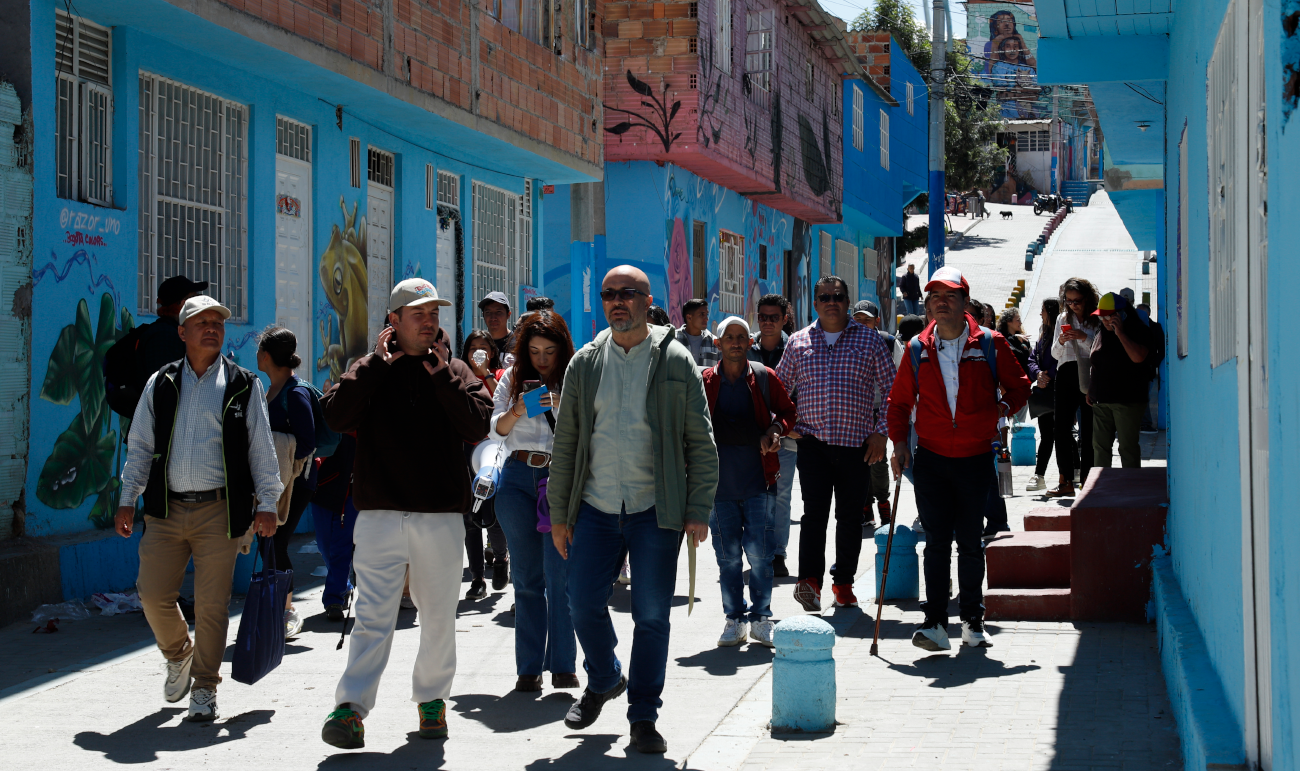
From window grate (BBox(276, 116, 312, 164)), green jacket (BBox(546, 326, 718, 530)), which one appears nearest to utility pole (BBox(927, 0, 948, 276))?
window grate (BBox(276, 116, 312, 164))

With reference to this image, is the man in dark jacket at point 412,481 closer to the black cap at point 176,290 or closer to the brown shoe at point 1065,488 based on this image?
the black cap at point 176,290

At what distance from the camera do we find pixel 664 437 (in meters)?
5.61

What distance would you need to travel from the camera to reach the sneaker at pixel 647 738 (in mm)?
5535

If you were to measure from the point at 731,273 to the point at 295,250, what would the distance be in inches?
526

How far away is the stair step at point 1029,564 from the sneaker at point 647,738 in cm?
348

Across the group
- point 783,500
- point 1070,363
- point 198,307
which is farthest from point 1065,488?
point 198,307

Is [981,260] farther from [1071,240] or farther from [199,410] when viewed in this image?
[199,410]

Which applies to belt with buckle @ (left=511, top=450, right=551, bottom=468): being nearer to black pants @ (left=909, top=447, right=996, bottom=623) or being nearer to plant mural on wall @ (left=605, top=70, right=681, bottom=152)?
black pants @ (left=909, top=447, right=996, bottom=623)

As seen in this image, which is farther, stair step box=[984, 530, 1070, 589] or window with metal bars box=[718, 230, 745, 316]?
window with metal bars box=[718, 230, 745, 316]

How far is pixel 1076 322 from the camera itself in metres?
12.2

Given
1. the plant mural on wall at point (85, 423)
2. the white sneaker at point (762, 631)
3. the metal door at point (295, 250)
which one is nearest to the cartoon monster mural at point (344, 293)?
the metal door at point (295, 250)

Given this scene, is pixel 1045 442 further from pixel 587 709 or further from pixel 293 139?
pixel 587 709

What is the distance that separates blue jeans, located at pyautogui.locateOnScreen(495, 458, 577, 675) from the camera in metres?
6.48

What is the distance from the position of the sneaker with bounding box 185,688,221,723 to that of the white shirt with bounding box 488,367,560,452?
5.64 ft
